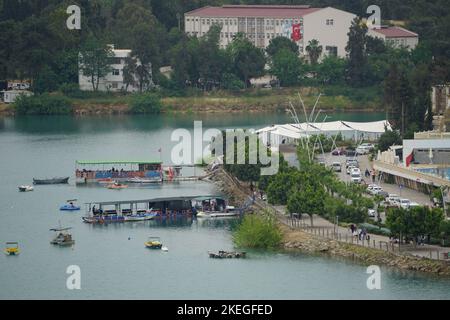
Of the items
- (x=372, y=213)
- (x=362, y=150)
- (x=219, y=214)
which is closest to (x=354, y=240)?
(x=372, y=213)

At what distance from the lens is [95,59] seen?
75688 mm

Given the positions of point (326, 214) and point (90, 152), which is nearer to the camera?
point (326, 214)

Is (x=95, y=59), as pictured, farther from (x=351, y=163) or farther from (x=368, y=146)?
(x=351, y=163)

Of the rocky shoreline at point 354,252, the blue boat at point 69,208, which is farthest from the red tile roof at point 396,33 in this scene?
the rocky shoreline at point 354,252

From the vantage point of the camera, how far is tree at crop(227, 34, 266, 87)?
75.4 meters

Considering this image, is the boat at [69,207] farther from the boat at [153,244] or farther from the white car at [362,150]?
the white car at [362,150]

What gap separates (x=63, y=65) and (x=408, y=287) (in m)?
41.3

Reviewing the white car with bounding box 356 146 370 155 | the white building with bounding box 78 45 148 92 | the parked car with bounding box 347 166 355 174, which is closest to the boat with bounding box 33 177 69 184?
the parked car with bounding box 347 166 355 174

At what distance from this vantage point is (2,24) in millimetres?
75812

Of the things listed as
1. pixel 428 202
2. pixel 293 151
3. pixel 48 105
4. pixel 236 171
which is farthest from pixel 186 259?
pixel 48 105

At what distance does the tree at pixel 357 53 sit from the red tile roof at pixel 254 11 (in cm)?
273

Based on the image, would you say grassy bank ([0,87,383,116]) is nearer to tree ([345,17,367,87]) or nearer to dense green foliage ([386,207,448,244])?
tree ([345,17,367,87])
